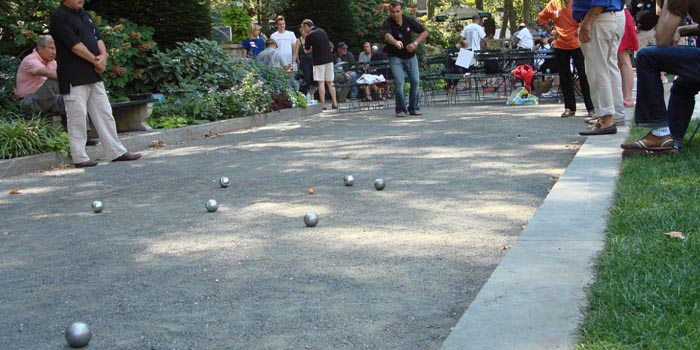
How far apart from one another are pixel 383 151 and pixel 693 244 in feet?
21.0

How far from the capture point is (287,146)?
12031 millimetres

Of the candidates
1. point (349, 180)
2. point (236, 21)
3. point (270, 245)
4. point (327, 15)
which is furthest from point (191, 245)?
point (236, 21)

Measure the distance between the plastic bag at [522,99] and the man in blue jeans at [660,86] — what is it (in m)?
9.70

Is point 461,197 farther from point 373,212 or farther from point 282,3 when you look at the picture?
point 282,3

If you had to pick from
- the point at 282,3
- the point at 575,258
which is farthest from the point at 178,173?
the point at 282,3

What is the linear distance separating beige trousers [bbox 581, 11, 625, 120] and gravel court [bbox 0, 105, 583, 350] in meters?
0.58

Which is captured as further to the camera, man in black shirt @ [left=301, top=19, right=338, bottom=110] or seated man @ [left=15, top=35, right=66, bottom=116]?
man in black shirt @ [left=301, top=19, right=338, bottom=110]

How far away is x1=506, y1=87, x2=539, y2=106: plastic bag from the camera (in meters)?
17.5

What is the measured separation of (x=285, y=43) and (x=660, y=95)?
14.9 m

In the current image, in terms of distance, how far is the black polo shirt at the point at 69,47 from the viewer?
1079cm

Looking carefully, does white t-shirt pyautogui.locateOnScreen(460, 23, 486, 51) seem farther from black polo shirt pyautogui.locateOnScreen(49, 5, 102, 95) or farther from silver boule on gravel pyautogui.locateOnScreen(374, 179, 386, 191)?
silver boule on gravel pyautogui.locateOnScreen(374, 179, 386, 191)

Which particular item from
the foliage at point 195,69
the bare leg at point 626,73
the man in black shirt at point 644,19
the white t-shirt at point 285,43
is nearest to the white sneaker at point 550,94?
the man in black shirt at point 644,19

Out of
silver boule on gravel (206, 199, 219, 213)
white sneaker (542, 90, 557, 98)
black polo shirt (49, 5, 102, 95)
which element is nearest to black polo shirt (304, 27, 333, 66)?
white sneaker (542, 90, 557, 98)

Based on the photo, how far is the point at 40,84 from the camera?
12664mm
